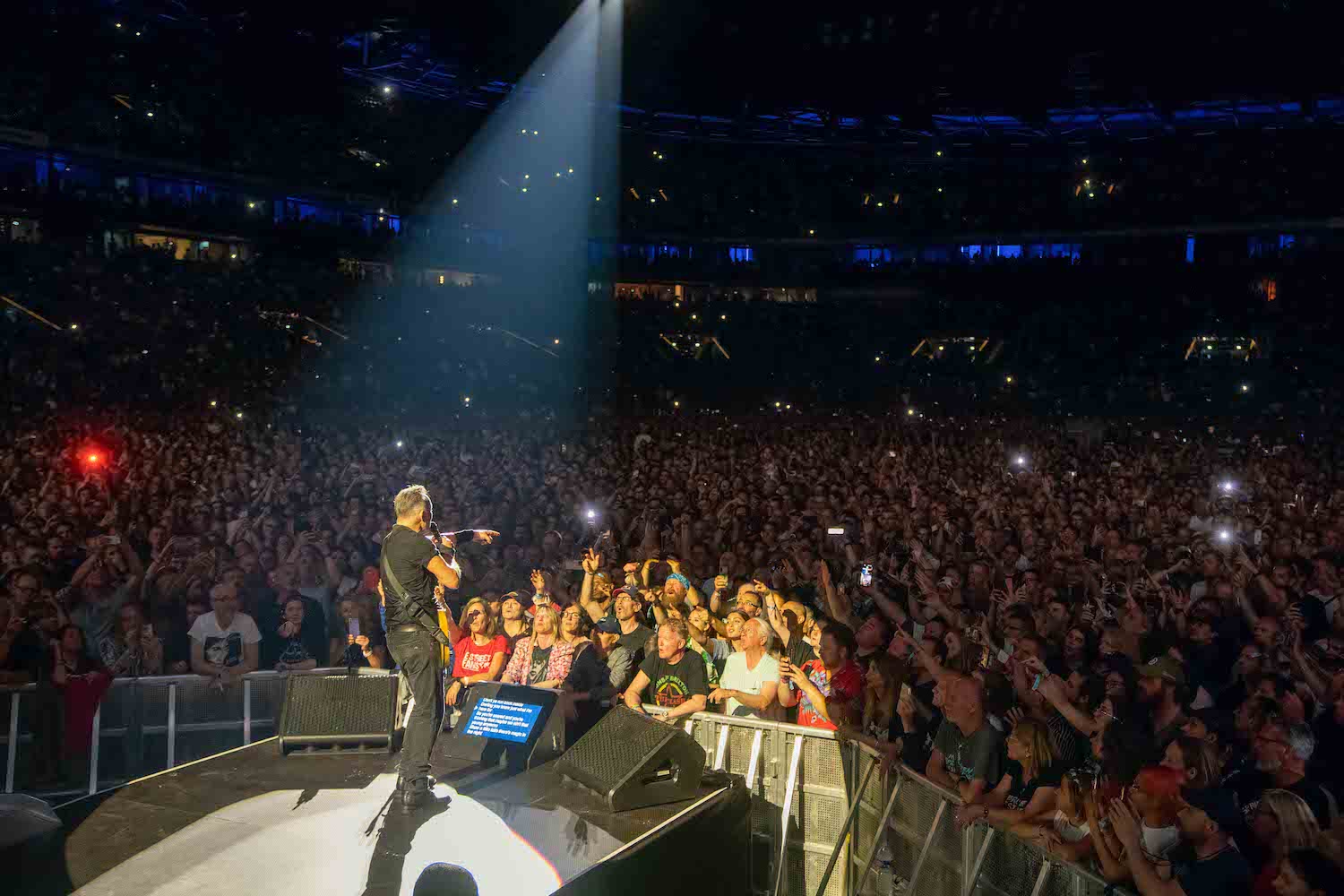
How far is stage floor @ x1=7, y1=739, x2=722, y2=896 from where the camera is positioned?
3.83m

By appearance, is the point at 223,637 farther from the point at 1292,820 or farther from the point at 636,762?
the point at 1292,820

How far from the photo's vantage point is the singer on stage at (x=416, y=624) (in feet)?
14.9

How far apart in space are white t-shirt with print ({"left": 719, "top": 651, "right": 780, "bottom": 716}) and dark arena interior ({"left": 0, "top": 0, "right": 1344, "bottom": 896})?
2 centimetres

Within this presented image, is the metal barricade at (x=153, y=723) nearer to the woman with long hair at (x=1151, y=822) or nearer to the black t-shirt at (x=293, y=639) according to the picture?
the black t-shirt at (x=293, y=639)

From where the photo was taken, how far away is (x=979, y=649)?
202 inches

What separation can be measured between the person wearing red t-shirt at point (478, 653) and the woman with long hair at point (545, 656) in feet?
0.59

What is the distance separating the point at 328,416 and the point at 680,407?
30.8ft

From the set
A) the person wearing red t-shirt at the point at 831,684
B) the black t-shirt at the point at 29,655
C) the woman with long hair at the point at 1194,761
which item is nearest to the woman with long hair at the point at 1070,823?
the woman with long hair at the point at 1194,761

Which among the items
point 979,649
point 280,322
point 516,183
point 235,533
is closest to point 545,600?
point 979,649

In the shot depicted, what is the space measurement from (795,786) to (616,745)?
820 mm

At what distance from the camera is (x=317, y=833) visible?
13.9 ft

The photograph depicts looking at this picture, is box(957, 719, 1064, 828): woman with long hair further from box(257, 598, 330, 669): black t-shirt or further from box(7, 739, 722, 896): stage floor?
box(257, 598, 330, 669): black t-shirt

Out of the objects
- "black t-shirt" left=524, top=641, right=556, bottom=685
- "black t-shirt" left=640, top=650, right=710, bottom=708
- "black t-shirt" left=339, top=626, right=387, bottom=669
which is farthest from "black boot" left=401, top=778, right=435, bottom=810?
"black t-shirt" left=339, top=626, right=387, bottom=669

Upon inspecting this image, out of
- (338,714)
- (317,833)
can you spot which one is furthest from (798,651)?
(317,833)
